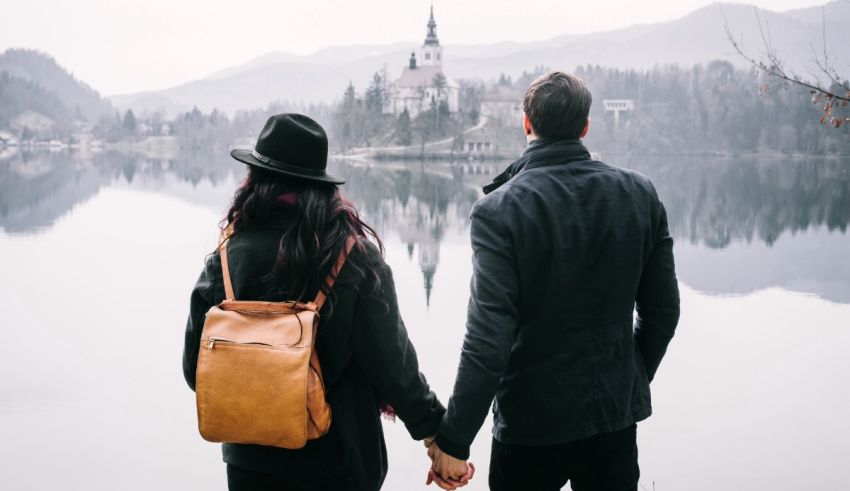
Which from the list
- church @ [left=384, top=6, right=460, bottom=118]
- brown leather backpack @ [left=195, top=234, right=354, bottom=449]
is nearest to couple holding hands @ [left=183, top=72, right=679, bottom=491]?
brown leather backpack @ [left=195, top=234, right=354, bottom=449]

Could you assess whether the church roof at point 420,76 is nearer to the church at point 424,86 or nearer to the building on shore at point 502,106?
the church at point 424,86

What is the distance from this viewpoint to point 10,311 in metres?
13.5

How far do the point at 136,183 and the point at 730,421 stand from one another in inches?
1734

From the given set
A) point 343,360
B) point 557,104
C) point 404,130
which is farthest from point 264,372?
point 404,130

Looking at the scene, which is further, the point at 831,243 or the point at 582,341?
the point at 831,243

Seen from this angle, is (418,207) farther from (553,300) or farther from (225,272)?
(225,272)

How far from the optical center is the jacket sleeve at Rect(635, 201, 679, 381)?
303 centimetres

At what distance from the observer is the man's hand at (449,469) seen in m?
2.91

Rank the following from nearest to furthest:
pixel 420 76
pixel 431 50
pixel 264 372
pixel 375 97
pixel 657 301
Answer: pixel 264 372, pixel 657 301, pixel 375 97, pixel 420 76, pixel 431 50

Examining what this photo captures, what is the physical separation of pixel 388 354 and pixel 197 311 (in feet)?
2.18

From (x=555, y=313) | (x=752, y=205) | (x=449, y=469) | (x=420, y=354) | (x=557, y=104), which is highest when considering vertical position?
(x=557, y=104)

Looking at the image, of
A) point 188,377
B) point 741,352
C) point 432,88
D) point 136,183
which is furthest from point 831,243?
point 432,88

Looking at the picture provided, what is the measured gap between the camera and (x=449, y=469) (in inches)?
115

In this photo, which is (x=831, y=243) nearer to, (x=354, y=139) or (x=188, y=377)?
(x=188, y=377)
